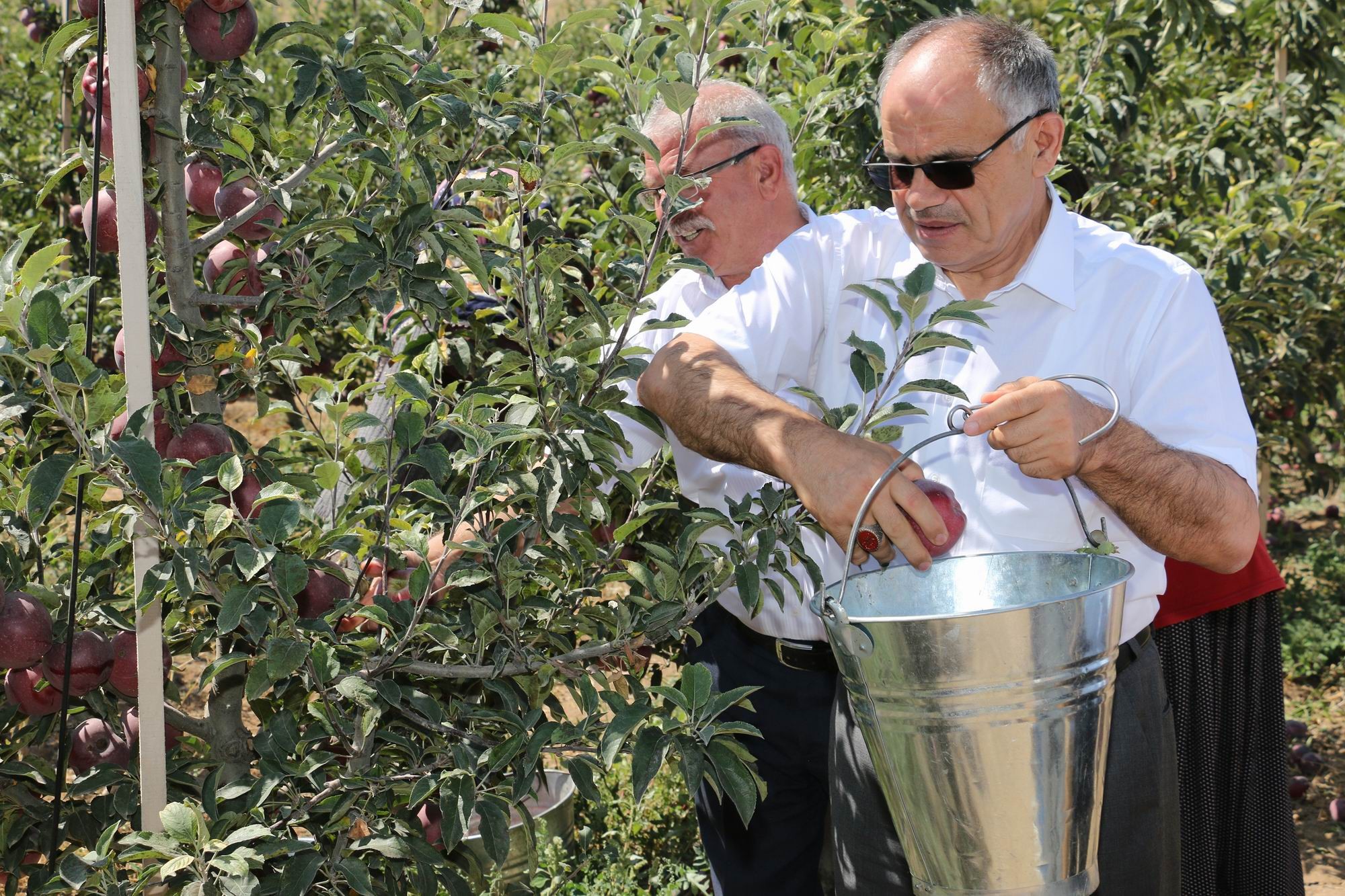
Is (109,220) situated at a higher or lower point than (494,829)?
higher

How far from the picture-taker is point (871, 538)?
1468 mm

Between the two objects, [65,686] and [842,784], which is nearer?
[65,686]

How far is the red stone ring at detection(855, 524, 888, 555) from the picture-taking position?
1423 millimetres

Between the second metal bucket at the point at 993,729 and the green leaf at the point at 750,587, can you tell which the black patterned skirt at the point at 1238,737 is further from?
the green leaf at the point at 750,587

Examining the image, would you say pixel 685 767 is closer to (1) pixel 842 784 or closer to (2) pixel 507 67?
(1) pixel 842 784

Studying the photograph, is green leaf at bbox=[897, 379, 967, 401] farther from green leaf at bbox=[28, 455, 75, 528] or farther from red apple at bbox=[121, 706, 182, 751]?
red apple at bbox=[121, 706, 182, 751]

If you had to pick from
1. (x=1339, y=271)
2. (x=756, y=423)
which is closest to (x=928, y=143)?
(x=756, y=423)

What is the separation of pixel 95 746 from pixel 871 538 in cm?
112

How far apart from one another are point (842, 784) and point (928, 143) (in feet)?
3.08

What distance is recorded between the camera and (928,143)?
1717 millimetres

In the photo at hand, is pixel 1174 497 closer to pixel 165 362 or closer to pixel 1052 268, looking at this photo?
pixel 1052 268

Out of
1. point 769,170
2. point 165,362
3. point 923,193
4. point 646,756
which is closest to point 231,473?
point 165,362

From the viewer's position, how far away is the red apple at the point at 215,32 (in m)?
1.61

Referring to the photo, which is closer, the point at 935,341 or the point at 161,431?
the point at 935,341
